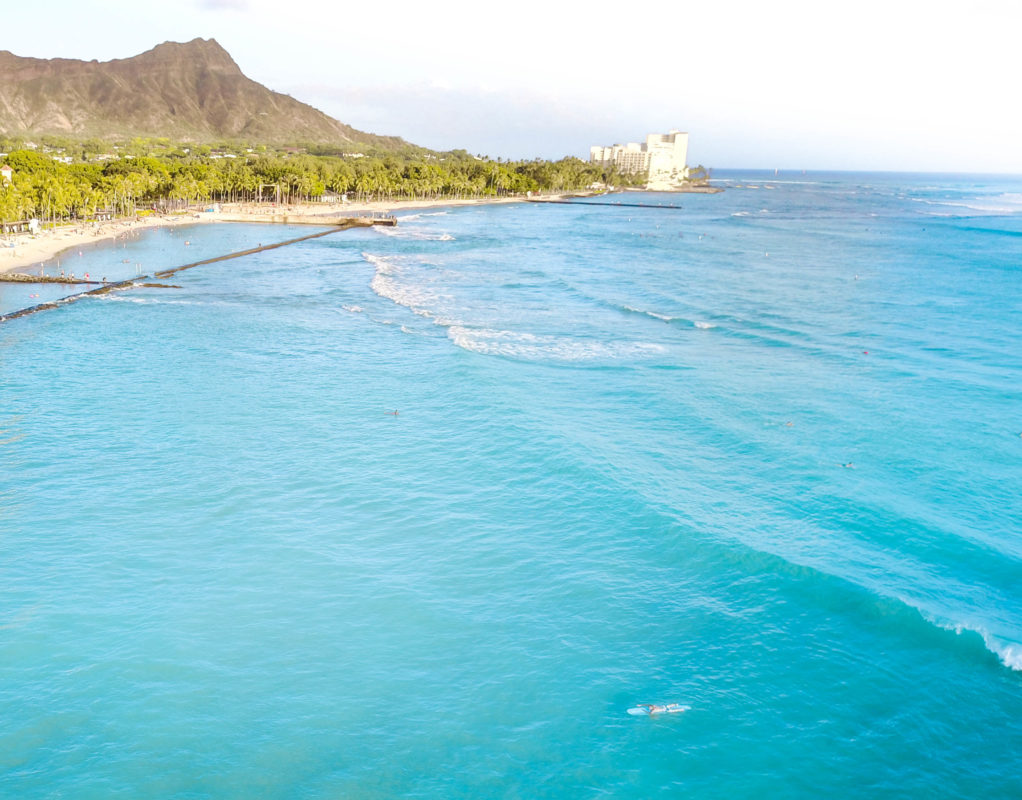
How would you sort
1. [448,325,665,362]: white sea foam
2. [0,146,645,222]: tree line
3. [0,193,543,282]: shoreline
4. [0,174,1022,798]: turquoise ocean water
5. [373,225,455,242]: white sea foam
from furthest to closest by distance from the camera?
[373,225,455,242]: white sea foam → [0,146,645,222]: tree line → [0,193,543,282]: shoreline → [448,325,665,362]: white sea foam → [0,174,1022,798]: turquoise ocean water

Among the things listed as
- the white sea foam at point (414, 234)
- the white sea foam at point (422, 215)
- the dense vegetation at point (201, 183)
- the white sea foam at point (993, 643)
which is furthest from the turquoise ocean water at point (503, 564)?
the white sea foam at point (422, 215)

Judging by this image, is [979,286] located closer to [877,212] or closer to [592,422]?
[592,422]

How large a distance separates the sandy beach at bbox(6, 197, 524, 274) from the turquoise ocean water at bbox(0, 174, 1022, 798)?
28.6 meters

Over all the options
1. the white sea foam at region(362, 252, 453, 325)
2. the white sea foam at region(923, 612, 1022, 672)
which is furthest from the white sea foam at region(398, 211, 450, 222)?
the white sea foam at region(923, 612, 1022, 672)

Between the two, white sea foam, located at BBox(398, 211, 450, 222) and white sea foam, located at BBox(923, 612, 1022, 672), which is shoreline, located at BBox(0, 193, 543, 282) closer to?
white sea foam, located at BBox(398, 211, 450, 222)

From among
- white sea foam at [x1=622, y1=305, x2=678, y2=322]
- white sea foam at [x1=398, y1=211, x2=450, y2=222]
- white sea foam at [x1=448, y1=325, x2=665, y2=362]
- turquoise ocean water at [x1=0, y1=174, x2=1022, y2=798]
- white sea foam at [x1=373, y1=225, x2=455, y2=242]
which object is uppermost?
white sea foam at [x1=398, y1=211, x2=450, y2=222]

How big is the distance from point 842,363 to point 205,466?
3183 cm

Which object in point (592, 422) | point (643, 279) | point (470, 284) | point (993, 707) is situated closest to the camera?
point (993, 707)

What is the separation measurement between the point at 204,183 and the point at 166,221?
22.9m

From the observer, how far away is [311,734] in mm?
13891

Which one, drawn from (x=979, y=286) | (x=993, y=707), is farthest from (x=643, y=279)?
(x=993, y=707)

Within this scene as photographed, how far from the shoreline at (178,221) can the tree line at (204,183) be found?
10.5 feet

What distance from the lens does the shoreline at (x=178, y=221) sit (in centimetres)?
6594

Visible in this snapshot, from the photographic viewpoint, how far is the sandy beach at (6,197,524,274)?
65.8 m
